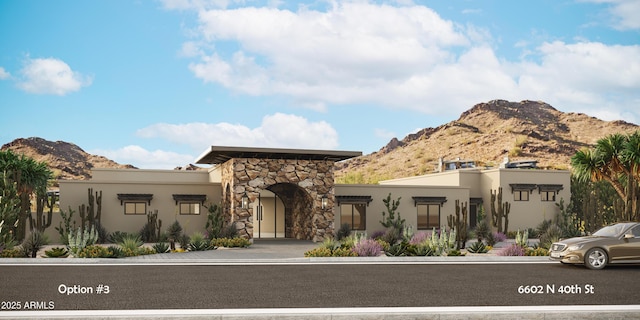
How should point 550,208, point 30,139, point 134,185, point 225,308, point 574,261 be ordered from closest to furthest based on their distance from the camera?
point 225,308 < point 574,261 < point 134,185 < point 550,208 < point 30,139

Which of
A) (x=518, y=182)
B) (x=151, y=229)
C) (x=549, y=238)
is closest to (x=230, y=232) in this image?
(x=151, y=229)

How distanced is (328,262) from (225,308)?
10605 mm

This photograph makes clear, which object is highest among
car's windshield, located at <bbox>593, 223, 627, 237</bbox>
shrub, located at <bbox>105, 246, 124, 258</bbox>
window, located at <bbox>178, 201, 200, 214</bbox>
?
window, located at <bbox>178, 201, 200, 214</bbox>

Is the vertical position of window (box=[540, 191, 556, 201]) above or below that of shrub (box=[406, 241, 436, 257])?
above

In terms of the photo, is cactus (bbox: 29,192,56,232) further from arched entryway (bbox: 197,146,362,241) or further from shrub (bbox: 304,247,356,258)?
shrub (bbox: 304,247,356,258)

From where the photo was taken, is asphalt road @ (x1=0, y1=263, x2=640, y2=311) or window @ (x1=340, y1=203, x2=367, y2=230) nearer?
asphalt road @ (x1=0, y1=263, x2=640, y2=311)

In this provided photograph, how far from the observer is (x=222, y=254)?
2397 centimetres

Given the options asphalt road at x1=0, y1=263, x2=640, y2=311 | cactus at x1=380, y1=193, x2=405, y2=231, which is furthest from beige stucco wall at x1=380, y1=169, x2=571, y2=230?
asphalt road at x1=0, y1=263, x2=640, y2=311

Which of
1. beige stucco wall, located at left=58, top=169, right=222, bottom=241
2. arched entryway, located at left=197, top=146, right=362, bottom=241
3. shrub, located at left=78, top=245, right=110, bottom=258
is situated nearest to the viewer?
shrub, located at left=78, top=245, right=110, bottom=258

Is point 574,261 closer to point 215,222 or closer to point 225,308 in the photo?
point 225,308

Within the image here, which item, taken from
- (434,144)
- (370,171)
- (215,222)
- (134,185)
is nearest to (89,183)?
(134,185)

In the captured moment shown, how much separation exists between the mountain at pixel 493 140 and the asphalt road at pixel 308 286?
63509mm

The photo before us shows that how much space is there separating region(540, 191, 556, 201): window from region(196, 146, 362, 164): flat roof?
16.5m

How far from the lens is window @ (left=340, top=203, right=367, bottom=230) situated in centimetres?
3612
